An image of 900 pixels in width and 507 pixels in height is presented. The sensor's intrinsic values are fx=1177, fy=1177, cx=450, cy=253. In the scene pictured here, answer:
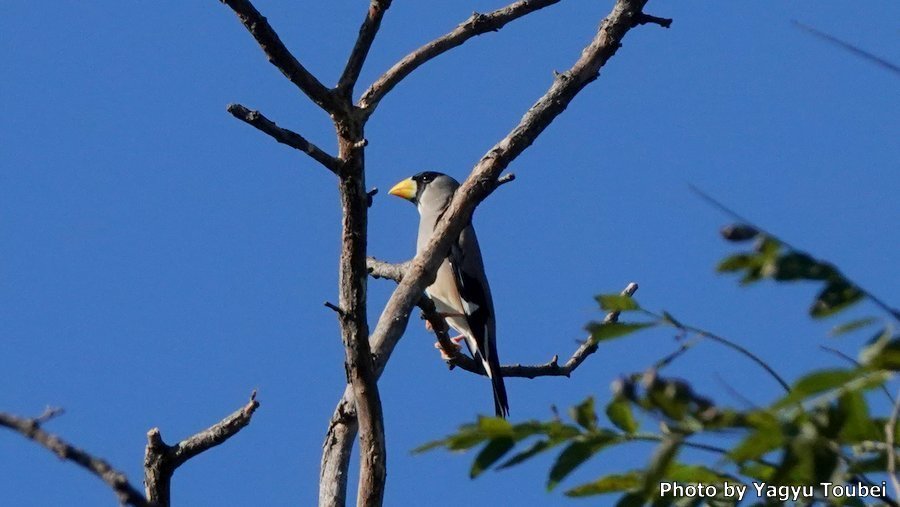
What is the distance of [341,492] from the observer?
4.36m

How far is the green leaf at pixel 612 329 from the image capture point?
1.59 m

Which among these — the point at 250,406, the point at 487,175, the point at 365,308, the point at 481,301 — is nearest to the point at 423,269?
the point at 487,175

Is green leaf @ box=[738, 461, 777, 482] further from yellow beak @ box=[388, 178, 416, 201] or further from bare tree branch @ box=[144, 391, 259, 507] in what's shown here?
yellow beak @ box=[388, 178, 416, 201]

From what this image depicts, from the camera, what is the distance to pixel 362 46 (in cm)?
420

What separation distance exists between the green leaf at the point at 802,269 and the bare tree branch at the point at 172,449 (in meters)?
2.62

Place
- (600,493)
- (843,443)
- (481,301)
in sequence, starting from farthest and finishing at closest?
(481,301), (600,493), (843,443)

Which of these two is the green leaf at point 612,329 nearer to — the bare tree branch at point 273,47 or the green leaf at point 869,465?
the green leaf at point 869,465

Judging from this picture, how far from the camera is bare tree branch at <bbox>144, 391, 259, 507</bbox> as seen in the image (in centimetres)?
375

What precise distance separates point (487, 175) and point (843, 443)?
11.5 feet

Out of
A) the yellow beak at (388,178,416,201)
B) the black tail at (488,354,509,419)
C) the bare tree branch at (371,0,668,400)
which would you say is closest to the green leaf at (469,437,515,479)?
the bare tree branch at (371,0,668,400)

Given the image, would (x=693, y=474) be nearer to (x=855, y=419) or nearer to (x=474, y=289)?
(x=855, y=419)

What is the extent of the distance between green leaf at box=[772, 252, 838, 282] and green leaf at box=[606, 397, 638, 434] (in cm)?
31

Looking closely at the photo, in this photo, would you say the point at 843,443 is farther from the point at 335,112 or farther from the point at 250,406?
the point at 335,112

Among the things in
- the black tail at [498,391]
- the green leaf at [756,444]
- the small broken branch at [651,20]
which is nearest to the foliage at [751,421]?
the green leaf at [756,444]
